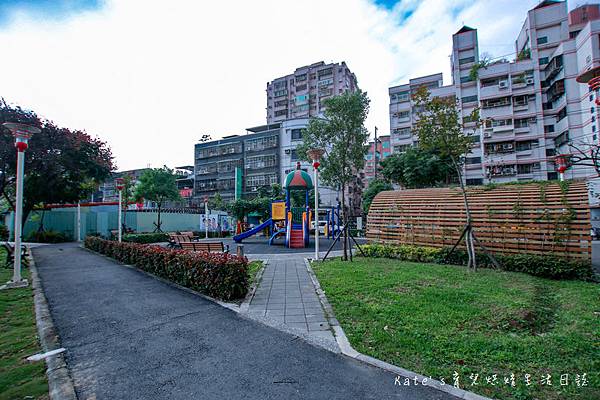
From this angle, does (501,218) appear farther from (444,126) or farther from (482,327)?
(482,327)

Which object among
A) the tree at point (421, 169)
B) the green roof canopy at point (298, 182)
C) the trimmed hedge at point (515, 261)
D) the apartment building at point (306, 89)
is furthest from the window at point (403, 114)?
the trimmed hedge at point (515, 261)

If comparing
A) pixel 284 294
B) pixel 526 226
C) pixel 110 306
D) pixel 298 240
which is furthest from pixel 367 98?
pixel 110 306

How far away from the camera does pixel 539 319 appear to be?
4.15 metres

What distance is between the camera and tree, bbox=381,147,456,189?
2142 centimetres

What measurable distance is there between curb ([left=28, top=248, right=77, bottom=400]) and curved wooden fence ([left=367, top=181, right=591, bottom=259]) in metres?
9.64

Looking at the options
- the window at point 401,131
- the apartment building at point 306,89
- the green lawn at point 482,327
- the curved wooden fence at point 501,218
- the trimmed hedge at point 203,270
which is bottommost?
the green lawn at point 482,327

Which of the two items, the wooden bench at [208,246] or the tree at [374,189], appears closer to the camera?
the wooden bench at [208,246]

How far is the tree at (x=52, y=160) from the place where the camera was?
41.0 ft

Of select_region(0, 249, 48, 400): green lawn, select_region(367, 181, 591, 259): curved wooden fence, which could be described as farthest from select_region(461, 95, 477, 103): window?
select_region(0, 249, 48, 400): green lawn

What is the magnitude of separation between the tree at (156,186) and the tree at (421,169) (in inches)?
739

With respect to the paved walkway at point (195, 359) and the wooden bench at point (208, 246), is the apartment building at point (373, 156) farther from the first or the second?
the paved walkway at point (195, 359)

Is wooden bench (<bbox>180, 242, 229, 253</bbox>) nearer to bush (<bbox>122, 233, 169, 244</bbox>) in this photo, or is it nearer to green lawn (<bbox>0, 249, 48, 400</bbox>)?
green lawn (<bbox>0, 249, 48, 400</bbox>)

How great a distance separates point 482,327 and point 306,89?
183 feet

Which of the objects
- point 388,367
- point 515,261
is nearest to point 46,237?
point 388,367
